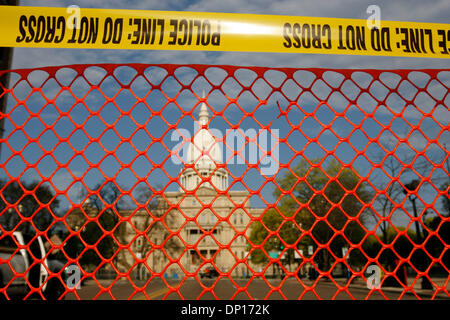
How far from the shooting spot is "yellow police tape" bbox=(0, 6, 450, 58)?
11.1 feet

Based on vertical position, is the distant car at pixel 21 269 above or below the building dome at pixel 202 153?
below

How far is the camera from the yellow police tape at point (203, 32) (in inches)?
133

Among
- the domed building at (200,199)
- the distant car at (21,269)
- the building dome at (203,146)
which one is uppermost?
the building dome at (203,146)

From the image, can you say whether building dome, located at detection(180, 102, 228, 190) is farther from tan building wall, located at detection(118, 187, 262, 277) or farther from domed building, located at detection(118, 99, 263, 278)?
tan building wall, located at detection(118, 187, 262, 277)

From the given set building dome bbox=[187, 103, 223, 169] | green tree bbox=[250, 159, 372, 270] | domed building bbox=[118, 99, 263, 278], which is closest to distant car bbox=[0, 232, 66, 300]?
domed building bbox=[118, 99, 263, 278]

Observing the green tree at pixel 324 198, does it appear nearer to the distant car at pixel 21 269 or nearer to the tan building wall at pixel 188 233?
the tan building wall at pixel 188 233

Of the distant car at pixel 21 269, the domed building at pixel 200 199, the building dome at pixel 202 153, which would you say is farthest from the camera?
the distant car at pixel 21 269

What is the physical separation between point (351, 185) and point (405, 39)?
4.94 meters

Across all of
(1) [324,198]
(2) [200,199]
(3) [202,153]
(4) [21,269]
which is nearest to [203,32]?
(3) [202,153]

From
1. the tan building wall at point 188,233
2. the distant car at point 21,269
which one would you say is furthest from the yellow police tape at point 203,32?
the distant car at point 21,269

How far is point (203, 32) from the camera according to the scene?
3.43m
